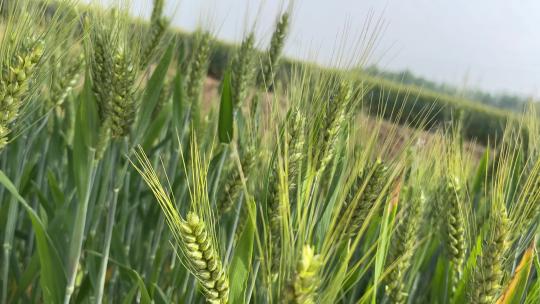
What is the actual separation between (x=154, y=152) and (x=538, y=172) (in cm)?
101

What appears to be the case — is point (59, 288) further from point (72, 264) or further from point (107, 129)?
point (107, 129)

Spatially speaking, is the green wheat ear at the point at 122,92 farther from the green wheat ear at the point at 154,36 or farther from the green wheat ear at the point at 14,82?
the green wheat ear at the point at 154,36

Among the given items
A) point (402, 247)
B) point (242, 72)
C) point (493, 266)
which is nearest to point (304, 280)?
point (493, 266)

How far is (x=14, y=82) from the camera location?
831mm

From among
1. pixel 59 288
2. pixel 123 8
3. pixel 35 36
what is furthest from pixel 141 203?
pixel 35 36

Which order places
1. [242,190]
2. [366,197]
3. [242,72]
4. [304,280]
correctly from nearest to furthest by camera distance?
1. [304,280]
2. [366,197]
3. [242,190]
4. [242,72]

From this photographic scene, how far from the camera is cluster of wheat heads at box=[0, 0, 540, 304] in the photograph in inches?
27.3

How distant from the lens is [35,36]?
0.91 m

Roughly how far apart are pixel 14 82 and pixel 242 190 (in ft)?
1.55

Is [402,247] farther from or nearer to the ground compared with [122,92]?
nearer to the ground

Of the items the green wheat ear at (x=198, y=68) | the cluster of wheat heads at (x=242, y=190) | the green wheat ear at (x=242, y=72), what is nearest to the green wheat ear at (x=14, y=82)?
the cluster of wheat heads at (x=242, y=190)

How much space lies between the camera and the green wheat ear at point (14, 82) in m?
0.82

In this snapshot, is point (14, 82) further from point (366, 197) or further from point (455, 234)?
point (455, 234)

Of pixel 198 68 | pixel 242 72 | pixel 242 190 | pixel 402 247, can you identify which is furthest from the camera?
pixel 198 68
